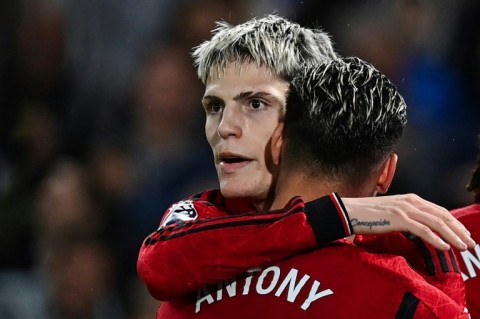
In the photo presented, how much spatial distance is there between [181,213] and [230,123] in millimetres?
255

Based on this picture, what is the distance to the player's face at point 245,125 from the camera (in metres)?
2.01

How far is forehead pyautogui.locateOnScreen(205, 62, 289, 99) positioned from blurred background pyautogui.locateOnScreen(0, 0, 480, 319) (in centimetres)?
176

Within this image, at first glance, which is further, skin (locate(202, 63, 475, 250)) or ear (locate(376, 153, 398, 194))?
skin (locate(202, 63, 475, 250))

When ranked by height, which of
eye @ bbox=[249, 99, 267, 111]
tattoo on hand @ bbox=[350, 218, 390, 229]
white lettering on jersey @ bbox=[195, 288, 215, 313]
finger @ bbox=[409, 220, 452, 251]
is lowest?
white lettering on jersey @ bbox=[195, 288, 215, 313]

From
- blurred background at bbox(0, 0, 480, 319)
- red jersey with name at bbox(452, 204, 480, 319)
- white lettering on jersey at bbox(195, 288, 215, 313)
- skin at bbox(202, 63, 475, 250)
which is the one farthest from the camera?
blurred background at bbox(0, 0, 480, 319)

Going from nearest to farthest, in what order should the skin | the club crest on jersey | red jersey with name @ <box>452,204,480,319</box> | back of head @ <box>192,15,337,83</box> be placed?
the club crest on jersey, the skin, back of head @ <box>192,15,337,83</box>, red jersey with name @ <box>452,204,480,319</box>

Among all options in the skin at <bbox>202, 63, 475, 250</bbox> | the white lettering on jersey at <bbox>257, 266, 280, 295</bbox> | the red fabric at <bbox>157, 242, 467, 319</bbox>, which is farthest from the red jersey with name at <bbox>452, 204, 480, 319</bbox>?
the white lettering on jersey at <bbox>257, 266, 280, 295</bbox>

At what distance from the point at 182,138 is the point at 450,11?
1.46 metres

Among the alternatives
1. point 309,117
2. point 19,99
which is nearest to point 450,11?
point 19,99

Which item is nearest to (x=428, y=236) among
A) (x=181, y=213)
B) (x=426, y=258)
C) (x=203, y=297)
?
(x=426, y=258)

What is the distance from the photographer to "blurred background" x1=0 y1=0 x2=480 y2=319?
376 cm

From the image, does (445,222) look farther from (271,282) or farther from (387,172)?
(271,282)

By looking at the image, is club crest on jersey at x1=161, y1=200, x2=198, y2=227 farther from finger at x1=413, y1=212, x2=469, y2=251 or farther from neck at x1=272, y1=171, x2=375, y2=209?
finger at x1=413, y1=212, x2=469, y2=251

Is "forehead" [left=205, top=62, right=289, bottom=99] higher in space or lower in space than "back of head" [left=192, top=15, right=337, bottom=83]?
lower
